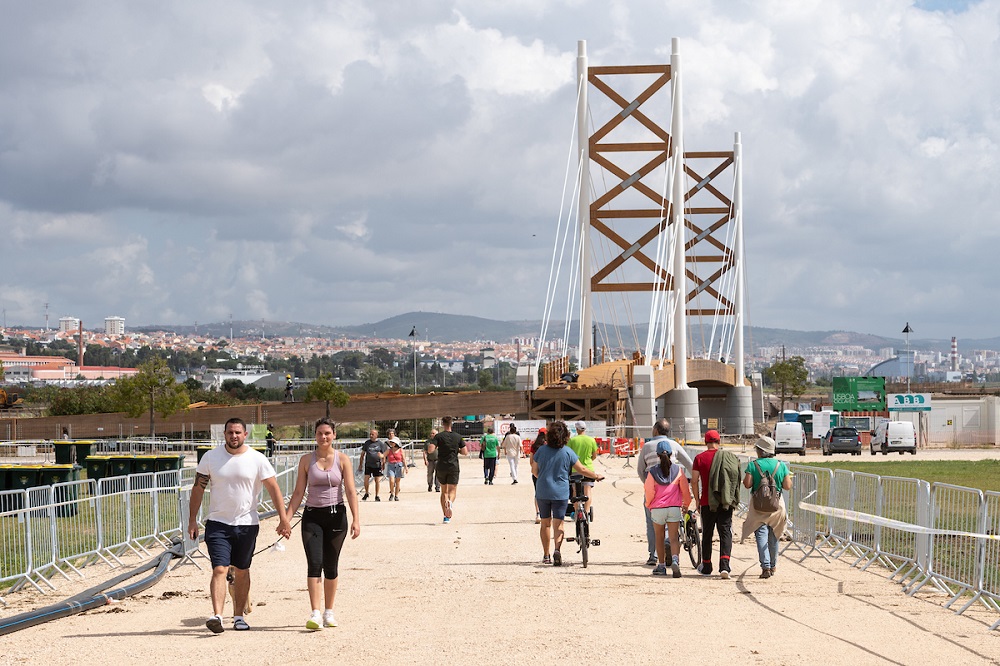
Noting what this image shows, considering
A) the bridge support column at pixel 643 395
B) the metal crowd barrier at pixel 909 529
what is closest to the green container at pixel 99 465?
the metal crowd barrier at pixel 909 529

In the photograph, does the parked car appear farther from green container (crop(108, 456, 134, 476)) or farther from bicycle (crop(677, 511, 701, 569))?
bicycle (crop(677, 511, 701, 569))

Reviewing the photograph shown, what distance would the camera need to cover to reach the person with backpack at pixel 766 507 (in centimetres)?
1295

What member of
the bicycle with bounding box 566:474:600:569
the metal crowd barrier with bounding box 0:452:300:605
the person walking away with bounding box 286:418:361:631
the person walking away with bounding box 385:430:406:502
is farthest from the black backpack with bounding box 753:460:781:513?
the person walking away with bounding box 385:430:406:502

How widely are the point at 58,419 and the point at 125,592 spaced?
57.2m

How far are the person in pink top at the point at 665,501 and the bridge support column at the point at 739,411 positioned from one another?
64639 mm

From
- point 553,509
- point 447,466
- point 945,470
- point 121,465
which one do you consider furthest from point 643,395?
point 553,509

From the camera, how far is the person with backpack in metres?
12.9

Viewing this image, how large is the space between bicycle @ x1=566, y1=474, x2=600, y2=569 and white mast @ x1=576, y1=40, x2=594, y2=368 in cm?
4177

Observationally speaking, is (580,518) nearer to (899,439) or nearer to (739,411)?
(899,439)

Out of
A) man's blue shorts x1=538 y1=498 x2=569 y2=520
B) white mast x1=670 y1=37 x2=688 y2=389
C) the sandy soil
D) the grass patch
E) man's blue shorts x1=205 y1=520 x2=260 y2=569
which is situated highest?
white mast x1=670 y1=37 x2=688 y2=389

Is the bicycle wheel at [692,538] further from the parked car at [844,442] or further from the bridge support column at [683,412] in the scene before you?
the bridge support column at [683,412]

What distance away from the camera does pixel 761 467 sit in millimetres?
13250

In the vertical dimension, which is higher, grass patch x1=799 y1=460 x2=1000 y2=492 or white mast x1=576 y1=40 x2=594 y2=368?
white mast x1=576 y1=40 x2=594 y2=368

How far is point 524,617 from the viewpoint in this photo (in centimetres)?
1024
